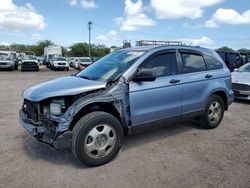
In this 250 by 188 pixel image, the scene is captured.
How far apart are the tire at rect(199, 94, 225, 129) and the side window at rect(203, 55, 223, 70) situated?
61 centimetres

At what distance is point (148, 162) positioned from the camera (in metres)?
3.97

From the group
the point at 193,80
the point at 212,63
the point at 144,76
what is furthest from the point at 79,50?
the point at 144,76

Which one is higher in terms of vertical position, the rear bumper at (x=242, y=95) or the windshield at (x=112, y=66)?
the windshield at (x=112, y=66)

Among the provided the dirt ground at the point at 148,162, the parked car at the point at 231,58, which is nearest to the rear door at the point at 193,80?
the dirt ground at the point at 148,162

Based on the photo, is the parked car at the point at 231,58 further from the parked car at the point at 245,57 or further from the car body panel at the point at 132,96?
the car body panel at the point at 132,96

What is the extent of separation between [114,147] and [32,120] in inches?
53.0

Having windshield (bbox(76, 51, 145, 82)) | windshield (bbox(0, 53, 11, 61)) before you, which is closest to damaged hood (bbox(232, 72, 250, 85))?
windshield (bbox(76, 51, 145, 82))

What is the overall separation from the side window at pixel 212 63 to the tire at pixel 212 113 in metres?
0.61

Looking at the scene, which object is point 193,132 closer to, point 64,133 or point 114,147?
point 114,147

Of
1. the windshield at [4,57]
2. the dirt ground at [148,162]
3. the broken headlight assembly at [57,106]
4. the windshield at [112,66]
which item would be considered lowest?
the dirt ground at [148,162]

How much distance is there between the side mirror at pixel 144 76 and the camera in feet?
13.5

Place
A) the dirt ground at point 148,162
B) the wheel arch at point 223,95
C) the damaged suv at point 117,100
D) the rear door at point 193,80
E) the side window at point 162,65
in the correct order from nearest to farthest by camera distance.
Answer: the dirt ground at point 148,162, the damaged suv at point 117,100, the side window at point 162,65, the rear door at point 193,80, the wheel arch at point 223,95

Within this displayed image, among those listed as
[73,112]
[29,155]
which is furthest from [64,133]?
[29,155]

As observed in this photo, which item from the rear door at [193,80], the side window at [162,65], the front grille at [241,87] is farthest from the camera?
the front grille at [241,87]
